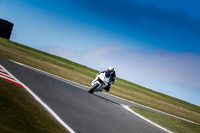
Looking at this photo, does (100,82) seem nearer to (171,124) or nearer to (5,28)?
(171,124)

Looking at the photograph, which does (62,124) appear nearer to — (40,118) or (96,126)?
(40,118)

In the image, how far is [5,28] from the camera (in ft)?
175

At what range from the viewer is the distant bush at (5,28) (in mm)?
51647

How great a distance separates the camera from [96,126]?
6660 millimetres

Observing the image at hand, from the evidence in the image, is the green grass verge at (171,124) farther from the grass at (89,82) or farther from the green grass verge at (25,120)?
the grass at (89,82)

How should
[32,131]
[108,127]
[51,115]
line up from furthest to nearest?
[108,127] < [51,115] < [32,131]

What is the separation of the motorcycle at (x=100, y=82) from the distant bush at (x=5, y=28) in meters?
41.9

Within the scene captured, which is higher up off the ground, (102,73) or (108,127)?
(102,73)

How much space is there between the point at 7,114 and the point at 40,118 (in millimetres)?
804

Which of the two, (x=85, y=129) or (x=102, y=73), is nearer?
(x=85, y=129)

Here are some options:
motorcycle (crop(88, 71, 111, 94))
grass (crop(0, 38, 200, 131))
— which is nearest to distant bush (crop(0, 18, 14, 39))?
grass (crop(0, 38, 200, 131))

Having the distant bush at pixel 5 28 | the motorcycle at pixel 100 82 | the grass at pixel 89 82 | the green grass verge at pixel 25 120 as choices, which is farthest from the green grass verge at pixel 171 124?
the distant bush at pixel 5 28

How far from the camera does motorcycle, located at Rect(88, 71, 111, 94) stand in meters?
14.6

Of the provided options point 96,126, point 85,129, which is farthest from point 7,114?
point 96,126
